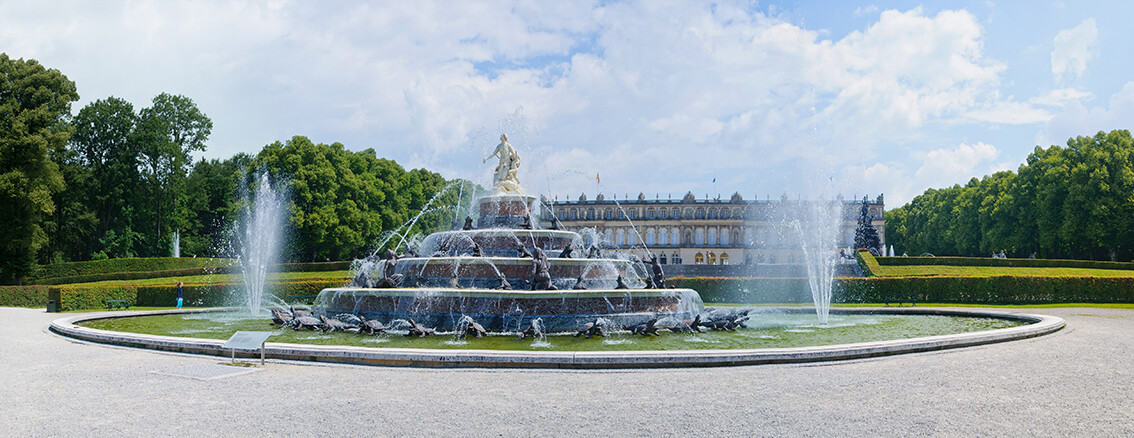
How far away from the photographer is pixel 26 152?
1437 inches

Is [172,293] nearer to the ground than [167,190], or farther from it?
nearer to the ground

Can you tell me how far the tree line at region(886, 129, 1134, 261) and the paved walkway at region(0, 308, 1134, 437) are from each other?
4711 centimetres

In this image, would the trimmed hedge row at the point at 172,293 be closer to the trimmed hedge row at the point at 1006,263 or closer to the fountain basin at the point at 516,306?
the fountain basin at the point at 516,306

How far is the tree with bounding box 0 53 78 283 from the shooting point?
3619cm

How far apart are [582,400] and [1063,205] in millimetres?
56156

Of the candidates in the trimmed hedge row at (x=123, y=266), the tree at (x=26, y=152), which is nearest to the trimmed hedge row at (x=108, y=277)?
the trimmed hedge row at (x=123, y=266)

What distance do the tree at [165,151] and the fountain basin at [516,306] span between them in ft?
135

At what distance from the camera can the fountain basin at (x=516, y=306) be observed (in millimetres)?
15828

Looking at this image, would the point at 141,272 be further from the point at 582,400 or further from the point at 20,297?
the point at 582,400

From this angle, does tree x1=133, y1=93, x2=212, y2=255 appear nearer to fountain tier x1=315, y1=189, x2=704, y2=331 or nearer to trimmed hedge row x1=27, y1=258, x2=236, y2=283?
trimmed hedge row x1=27, y1=258, x2=236, y2=283

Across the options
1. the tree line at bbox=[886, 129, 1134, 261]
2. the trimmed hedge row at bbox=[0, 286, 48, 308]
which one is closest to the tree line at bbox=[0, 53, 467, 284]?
the trimmed hedge row at bbox=[0, 286, 48, 308]

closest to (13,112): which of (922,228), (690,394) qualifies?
(690,394)

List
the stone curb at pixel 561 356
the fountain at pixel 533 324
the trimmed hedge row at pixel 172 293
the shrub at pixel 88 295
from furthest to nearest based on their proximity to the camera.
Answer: the trimmed hedge row at pixel 172 293 < the shrub at pixel 88 295 < the fountain at pixel 533 324 < the stone curb at pixel 561 356

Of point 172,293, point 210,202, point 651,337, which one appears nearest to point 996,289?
point 651,337
